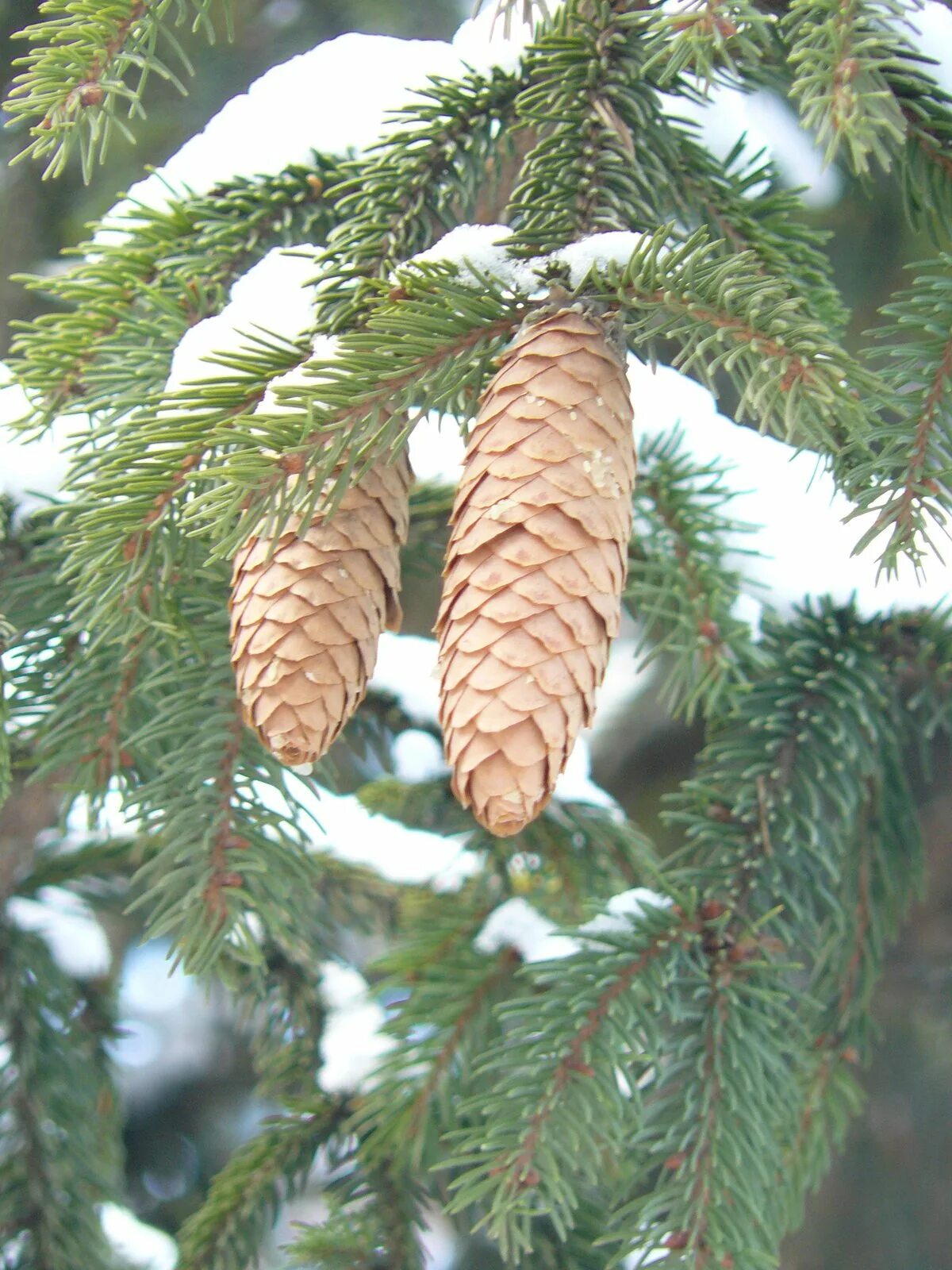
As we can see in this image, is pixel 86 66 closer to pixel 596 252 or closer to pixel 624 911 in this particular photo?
pixel 596 252

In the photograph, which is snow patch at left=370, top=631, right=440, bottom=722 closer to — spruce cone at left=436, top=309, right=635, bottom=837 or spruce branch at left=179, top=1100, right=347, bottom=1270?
spruce branch at left=179, top=1100, right=347, bottom=1270

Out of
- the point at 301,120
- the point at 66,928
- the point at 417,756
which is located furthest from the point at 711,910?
the point at 66,928

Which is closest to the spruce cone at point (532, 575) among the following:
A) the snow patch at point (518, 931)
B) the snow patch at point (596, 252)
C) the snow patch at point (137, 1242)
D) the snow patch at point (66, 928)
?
the snow patch at point (596, 252)

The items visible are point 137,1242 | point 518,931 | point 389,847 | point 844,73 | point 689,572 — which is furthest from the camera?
point 137,1242

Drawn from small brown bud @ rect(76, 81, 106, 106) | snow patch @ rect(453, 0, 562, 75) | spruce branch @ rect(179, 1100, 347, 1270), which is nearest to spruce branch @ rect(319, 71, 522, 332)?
snow patch @ rect(453, 0, 562, 75)

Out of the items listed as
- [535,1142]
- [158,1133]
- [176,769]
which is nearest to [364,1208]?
[535,1142]

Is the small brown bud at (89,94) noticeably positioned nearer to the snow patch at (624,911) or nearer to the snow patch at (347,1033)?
the snow patch at (624,911)

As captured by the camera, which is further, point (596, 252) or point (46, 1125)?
point (46, 1125)
